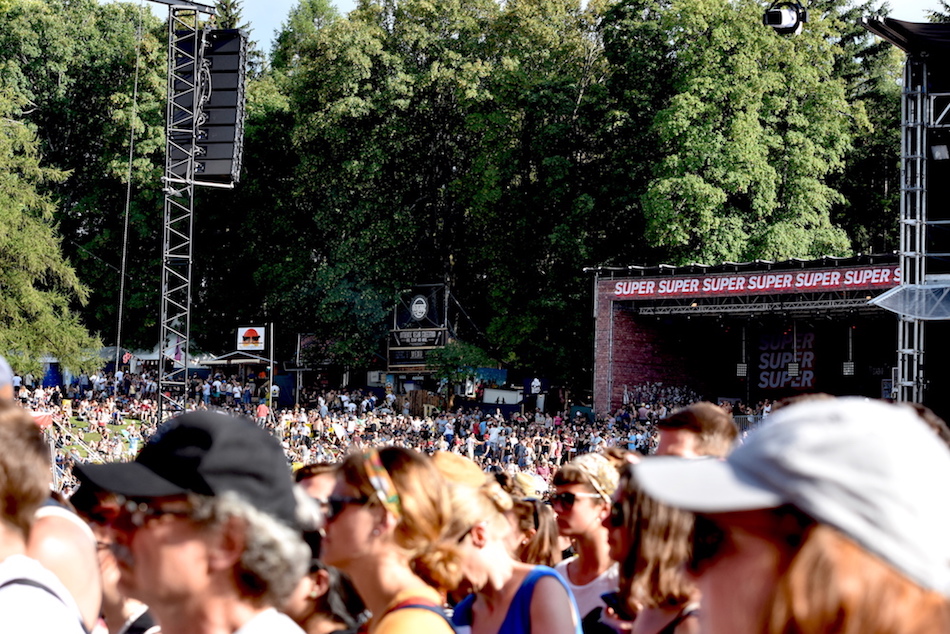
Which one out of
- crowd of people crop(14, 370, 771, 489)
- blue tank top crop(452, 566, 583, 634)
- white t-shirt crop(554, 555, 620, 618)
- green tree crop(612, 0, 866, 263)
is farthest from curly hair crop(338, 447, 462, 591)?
green tree crop(612, 0, 866, 263)

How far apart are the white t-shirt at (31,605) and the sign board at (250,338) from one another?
1378 inches

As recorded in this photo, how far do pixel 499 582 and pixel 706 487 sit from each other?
205 centimetres

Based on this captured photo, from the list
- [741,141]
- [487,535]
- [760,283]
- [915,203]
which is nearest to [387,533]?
[487,535]

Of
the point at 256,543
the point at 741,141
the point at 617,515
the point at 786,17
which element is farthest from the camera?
the point at 741,141

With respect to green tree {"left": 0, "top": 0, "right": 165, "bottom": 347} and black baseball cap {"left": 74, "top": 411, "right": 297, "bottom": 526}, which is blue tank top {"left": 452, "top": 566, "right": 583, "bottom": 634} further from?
green tree {"left": 0, "top": 0, "right": 165, "bottom": 347}

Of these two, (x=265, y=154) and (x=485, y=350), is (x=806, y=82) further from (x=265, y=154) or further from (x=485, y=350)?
(x=265, y=154)

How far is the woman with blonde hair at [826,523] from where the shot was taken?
132 cm

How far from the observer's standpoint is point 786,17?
17.8m

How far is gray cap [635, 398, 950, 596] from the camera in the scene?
52.8 inches

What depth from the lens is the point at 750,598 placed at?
1.46 meters

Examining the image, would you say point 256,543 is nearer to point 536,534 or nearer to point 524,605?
point 524,605

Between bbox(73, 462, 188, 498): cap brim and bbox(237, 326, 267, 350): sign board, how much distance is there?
35196 mm

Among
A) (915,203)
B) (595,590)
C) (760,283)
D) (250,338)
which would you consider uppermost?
(915,203)

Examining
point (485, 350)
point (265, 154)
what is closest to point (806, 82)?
point (485, 350)
